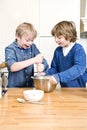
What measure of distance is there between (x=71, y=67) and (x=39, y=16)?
1.23 meters

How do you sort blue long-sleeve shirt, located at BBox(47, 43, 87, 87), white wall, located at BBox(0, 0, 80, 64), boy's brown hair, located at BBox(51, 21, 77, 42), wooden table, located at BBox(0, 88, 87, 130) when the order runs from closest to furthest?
1. wooden table, located at BBox(0, 88, 87, 130)
2. blue long-sleeve shirt, located at BBox(47, 43, 87, 87)
3. boy's brown hair, located at BBox(51, 21, 77, 42)
4. white wall, located at BBox(0, 0, 80, 64)

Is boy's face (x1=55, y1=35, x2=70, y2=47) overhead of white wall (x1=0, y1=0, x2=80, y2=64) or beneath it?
beneath

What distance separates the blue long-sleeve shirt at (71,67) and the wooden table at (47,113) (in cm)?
14

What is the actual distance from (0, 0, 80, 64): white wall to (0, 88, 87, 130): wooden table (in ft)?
4.50

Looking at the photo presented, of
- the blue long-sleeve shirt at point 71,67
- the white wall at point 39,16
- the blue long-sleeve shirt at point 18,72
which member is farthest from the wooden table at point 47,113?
the white wall at point 39,16

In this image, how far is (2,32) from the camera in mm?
2693

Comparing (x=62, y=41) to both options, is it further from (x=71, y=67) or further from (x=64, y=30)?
(x=71, y=67)

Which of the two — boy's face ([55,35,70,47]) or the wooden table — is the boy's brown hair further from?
the wooden table

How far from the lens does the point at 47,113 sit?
1.04 metres

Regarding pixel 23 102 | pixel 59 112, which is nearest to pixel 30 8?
pixel 23 102

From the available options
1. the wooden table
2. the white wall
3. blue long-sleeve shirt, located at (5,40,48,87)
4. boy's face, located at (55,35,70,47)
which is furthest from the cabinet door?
the wooden table

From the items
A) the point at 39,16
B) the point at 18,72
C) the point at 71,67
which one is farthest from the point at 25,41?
the point at 39,16

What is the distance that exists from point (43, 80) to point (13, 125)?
22.5 inches

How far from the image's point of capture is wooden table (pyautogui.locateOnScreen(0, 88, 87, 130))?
0.88 m
